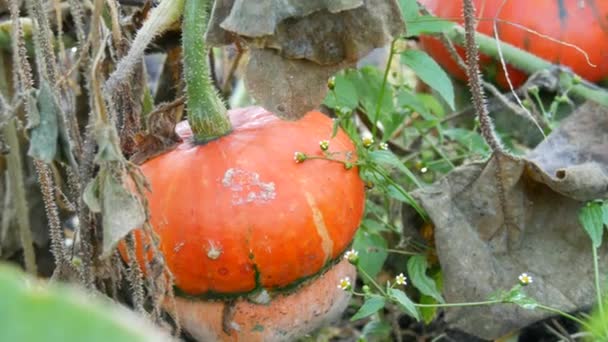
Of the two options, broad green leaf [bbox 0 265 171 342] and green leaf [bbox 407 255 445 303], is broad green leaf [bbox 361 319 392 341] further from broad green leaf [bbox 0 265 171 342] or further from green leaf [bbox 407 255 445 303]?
broad green leaf [bbox 0 265 171 342]

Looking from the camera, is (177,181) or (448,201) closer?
(177,181)

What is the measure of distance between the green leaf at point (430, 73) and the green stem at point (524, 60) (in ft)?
1.03

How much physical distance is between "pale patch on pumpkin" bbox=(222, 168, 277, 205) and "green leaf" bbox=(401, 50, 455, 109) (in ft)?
1.26

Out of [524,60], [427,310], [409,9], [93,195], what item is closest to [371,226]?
[427,310]

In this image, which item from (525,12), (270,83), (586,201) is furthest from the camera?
(525,12)

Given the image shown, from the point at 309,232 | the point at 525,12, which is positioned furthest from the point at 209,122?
the point at 525,12

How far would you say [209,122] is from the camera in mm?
1451

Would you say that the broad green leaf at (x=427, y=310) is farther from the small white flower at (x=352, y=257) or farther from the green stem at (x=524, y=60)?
the green stem at (x=524, y=60)

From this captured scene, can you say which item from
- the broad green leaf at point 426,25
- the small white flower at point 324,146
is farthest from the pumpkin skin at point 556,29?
the small white flower at point 324,146

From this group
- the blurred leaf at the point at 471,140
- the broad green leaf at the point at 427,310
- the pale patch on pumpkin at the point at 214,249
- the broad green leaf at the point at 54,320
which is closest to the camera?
the broad green leaf at the point at 54,320

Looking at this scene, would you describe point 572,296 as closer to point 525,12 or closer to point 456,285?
point 456,285

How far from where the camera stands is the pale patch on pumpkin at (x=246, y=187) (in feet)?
4.50

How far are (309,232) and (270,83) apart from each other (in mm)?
227

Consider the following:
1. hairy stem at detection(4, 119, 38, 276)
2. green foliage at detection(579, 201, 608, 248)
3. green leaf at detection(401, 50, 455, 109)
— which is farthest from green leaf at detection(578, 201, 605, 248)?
hairy stem at detection(4, 119, 38, 276)
